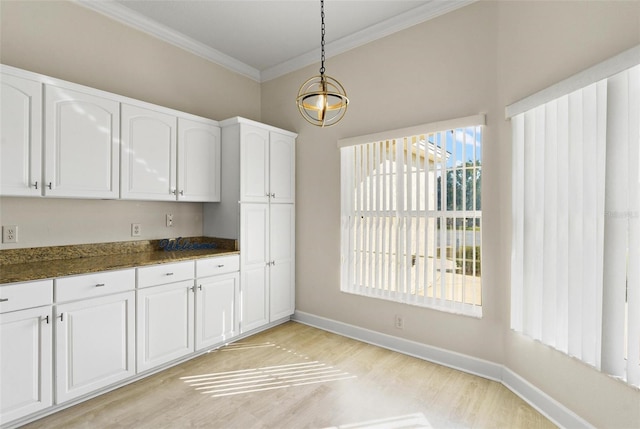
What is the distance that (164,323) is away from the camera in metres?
2.61

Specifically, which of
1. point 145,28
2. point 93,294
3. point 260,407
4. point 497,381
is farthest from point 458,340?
point 145,28

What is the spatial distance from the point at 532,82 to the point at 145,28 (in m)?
3.38

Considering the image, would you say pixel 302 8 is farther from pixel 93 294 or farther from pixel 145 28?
pixel 93 294

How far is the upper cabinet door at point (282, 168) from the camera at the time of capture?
358 centimetres

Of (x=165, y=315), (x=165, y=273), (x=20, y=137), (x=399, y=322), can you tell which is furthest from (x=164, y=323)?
(x=399, y=322)

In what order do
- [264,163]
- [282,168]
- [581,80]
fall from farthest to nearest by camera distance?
1. [282,168]
2. [264,163]
3. [581,80]

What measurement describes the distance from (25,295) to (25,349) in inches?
12.9

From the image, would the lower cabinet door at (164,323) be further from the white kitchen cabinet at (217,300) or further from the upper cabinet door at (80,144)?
the upper cabinet door at (80,144)

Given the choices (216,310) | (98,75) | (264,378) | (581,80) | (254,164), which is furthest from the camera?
(254,164)

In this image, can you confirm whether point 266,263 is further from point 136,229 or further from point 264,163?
point 136,229

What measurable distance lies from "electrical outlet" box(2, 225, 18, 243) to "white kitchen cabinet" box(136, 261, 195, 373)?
89 cm

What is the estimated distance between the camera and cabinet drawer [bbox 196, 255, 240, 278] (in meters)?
2.88

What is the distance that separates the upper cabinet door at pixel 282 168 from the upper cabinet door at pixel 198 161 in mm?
583

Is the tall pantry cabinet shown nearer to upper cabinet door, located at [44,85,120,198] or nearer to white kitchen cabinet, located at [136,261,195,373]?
white kitchen cabinet, located at [136,261,195,373]
